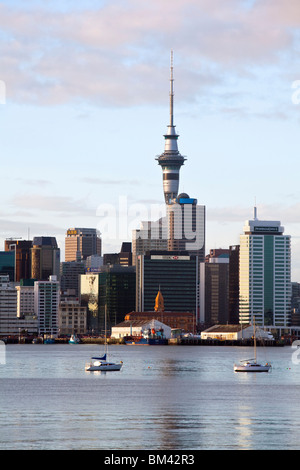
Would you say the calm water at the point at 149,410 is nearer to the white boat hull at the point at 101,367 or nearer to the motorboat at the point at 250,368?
the white boat hull at the point at 101,367

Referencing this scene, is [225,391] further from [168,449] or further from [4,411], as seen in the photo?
[168,449]

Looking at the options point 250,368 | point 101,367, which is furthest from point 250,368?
point 101,367

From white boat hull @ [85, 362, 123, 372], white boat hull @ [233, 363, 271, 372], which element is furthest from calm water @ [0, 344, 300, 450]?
white boat hull @ [233, 363, 271, 372]

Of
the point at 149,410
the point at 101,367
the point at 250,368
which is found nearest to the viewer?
the point at 149,410

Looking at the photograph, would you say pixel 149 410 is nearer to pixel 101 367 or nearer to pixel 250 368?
pixel 101 367

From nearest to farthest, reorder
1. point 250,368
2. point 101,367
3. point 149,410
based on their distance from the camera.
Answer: point 149,410 < point 101,367 < point 250,368

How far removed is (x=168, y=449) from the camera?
64.2 m

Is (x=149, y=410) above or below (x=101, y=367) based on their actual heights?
below

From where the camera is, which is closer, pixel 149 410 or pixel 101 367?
pixel 149 410

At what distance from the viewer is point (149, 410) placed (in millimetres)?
87062
